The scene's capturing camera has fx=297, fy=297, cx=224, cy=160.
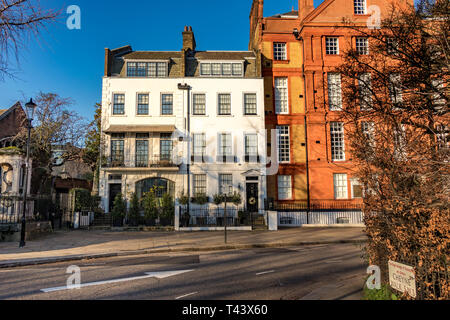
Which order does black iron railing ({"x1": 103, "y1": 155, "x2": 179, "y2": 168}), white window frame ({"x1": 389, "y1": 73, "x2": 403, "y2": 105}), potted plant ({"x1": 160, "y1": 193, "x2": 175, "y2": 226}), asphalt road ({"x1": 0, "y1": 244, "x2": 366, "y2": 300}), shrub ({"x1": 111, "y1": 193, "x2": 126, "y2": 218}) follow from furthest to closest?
black iron railing ({"x1": 103, "y1": 155, "x2": 179, "y2": 168}) → shrub ({"x1": 111, "y1": 193, "x2": 126, "y2": 218}) → potted plant ({"x1": 160, "y1": 193, "x2": 175, "y2": 226}) → white window frame ({"x1": 389, "y1": 73, "x2": 403, "y2": 105}) → asphalt road ({"x1": 0, "y1": 244, "x2": 366, "y2": 300})

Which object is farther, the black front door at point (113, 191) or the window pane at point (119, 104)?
the window pane at point (119, 104)

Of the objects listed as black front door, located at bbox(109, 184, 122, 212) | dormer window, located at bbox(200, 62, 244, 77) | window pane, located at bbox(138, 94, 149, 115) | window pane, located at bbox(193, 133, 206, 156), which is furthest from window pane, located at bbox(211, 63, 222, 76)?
black front door, located at bbox(109, 184, 122, 212)

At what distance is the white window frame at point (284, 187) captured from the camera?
25078 mm

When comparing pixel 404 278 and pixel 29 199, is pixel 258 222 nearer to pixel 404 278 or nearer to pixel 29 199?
pixel 29 199

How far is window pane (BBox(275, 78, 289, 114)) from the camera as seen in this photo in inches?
1032

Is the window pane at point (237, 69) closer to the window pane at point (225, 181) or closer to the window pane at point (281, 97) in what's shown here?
the window pane at point (281, 97)

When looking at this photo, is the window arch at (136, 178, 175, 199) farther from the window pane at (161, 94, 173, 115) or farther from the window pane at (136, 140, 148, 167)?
the window pane at (161, 94, 173, 115)

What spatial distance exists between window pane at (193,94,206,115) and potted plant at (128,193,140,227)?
8717 millimetres

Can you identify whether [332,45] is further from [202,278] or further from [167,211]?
[202,278]

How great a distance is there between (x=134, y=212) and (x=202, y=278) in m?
15.0

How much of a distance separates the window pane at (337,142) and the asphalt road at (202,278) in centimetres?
1544

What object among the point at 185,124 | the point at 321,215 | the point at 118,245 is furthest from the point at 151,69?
the point at 321,215

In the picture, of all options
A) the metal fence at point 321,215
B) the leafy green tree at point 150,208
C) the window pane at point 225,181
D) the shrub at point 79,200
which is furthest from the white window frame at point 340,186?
the shrub at point 79,200

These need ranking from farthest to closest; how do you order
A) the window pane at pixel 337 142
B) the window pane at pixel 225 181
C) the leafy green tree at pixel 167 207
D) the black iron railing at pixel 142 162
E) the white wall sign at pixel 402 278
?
the window pane at pixel 337 142, the window pane at pixel 225 181, the black iron railing at pixel 142 162, the leafy green tree at pixel 167 207, the white wall sign at pixel 402 278
